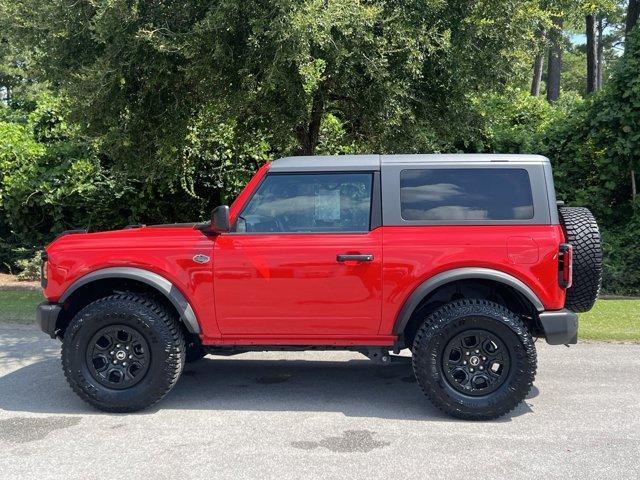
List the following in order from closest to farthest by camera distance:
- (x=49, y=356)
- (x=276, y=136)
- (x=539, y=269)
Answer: (x=539, y=269) < (x=49, y=356) < (x=276, y=136)

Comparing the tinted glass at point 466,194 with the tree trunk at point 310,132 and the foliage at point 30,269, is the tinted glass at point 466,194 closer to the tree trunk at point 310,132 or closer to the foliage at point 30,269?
the tree trunk at point 310,132

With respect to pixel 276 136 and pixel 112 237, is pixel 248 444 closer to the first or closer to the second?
pixel 112 237

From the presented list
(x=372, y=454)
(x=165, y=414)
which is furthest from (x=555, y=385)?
(x=165, y=414)

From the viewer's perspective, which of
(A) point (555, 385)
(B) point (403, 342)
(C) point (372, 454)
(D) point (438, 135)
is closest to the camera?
(C) point (372, 454)

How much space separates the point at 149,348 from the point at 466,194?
2.77 meters

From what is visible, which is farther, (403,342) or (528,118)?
(528,118)

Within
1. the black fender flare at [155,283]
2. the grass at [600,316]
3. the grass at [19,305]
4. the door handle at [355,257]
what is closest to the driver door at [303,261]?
the door handle at [355,257]

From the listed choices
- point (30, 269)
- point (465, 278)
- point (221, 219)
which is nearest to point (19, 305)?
point (30, 269)

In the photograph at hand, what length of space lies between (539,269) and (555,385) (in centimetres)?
150

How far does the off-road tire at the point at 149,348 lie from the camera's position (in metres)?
4.95

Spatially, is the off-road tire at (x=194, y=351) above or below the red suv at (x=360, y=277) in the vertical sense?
A: below

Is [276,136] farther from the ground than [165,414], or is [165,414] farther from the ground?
[276,136]

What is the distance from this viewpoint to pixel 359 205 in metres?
5.04

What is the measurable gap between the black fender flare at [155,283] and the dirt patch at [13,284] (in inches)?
304
